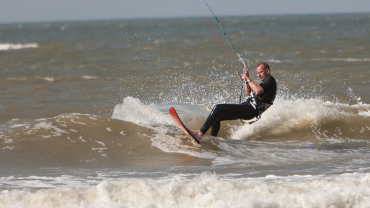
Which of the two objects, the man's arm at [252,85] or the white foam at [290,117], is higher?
the man's arm at [252,85]

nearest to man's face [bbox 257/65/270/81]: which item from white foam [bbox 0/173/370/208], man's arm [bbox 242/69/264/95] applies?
man's arm [bbox 242/69/264/95]

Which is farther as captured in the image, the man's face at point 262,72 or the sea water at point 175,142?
the man's face at point 262,72

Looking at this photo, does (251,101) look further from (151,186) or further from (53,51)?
(53,51)

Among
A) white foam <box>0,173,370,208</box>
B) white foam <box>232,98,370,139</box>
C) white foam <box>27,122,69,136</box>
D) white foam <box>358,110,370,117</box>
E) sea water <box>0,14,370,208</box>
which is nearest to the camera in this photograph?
white foam <box>0,173,370,208</box>

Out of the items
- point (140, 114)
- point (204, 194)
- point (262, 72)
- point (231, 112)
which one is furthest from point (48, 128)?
point (204, 194)

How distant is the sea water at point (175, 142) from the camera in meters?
3.59

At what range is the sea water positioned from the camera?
3588 millimetres

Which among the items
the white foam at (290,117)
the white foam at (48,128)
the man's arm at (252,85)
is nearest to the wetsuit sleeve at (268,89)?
the man's arm at (252,85)

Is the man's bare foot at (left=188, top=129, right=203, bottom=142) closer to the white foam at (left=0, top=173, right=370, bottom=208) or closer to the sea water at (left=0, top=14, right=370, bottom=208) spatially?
the sea water at (left=0, top=14, right=370, bottom=208)

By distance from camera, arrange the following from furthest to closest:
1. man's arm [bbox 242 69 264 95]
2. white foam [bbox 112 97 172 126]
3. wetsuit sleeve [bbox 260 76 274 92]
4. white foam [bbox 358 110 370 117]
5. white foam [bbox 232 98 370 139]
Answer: white foam [bbox 358 110 370 117]
white foam [bbox 112 97 172 126]
white foam [bbox 232 98 370 139]
wetsuit sleeve [bbox 260 76 274 92]
man's arm [bbox 242 69 264 95]

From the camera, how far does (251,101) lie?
561 cm

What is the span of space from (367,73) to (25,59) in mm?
14961

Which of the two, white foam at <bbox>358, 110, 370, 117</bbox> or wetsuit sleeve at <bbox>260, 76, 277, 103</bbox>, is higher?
wetsuit sleeve at <bbox>260, 76, 277, 103</bbox>

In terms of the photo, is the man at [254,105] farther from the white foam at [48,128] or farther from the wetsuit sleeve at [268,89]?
the white foam at [48,128]
